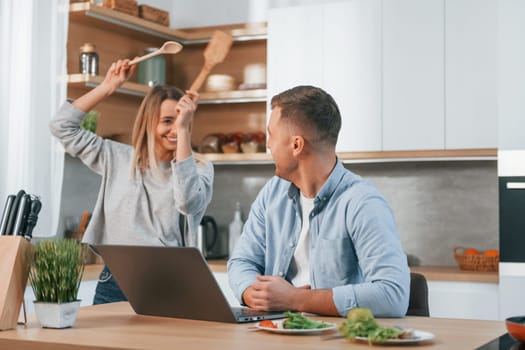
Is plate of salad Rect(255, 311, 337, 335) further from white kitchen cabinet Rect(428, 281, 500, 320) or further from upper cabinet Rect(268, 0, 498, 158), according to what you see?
upper cabinet Rect(268, 0, 498, 158)

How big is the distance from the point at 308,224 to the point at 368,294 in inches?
15.6

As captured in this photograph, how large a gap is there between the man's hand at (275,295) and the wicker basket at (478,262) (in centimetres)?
245

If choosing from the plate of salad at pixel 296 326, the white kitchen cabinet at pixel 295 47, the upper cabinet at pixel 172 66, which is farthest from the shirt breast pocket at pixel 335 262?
the white kitchen cabinet at pixel 295 47

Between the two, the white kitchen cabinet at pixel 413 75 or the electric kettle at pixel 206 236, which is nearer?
the white kitchen cabinet at pixel 413 75

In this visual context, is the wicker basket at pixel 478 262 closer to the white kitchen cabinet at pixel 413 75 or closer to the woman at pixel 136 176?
the white kitchen cabinet at pixel 413 75

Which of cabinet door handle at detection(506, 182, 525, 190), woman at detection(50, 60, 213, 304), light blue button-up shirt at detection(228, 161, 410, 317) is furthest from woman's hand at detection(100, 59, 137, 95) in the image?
cabinet door handle at detection(506, 182, 525, 190)

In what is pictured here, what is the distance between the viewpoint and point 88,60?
4398 mm

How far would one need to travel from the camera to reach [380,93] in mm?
4504

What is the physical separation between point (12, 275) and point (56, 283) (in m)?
0.10

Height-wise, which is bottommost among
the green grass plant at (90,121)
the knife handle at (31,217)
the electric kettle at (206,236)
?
the electric kettle at (206,236)

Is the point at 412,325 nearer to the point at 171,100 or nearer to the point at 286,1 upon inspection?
the point at 171,100

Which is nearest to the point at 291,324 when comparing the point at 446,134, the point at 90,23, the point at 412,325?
the point at 412,325

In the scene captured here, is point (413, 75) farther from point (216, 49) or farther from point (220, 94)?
point (216, 49)

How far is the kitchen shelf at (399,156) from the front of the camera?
4.32 m
